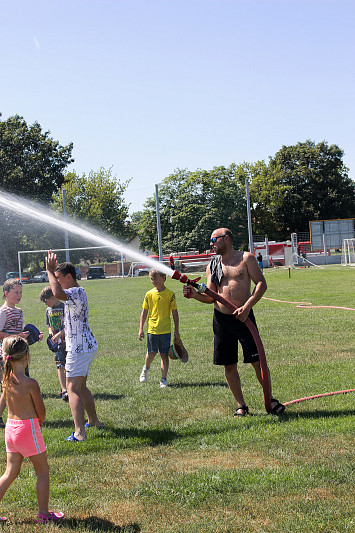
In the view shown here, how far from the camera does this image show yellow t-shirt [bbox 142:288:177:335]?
8.71m

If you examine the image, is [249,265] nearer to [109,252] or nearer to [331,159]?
[109,252]

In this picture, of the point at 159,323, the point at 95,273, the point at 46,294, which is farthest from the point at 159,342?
the point at 95,273

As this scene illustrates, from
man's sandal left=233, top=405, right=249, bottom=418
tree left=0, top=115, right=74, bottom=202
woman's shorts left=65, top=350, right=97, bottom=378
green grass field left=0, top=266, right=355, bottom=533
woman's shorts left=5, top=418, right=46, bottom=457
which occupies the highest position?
tree left=0, top=115, right=74, bottom=202

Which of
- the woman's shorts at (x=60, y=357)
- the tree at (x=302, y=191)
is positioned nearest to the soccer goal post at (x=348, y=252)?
the tree at (x=302, y=191)

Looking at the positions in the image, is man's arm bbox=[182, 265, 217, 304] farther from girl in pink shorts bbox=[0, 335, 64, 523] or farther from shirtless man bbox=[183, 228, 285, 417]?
girl in pink shorts bbox=[0, 335, 64, 523]

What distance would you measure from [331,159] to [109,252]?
133 feet

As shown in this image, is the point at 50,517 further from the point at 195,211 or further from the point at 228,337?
the point at 195,211

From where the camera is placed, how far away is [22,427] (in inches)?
162

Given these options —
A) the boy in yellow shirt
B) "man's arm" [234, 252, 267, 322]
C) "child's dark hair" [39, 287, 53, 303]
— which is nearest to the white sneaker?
the boy in yellow shirt

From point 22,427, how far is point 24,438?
78mm

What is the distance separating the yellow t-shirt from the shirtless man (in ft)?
6.56

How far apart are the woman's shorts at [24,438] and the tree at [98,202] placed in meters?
55.5

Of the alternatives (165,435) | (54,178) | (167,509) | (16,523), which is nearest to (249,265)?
(165,435)

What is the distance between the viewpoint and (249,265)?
21.6ft
